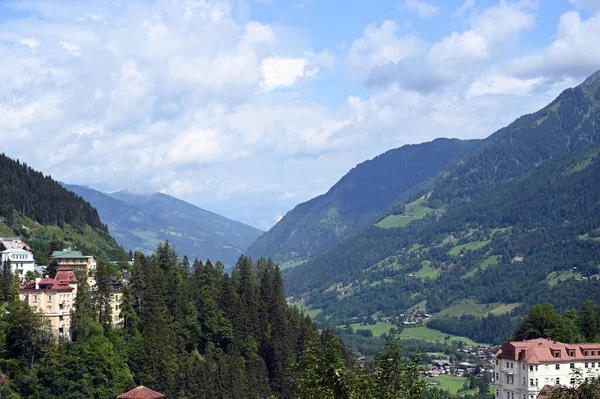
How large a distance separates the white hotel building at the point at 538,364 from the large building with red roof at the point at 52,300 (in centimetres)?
6720

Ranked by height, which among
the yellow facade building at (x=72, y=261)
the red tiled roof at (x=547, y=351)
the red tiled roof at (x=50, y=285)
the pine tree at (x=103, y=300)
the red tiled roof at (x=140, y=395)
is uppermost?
the yellow facade building at (x=72, y=261)

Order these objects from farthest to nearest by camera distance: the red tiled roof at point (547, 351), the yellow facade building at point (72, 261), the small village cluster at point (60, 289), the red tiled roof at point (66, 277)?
1. the yellow facade building at point (72, 261)
2. the red tiled roof at point (66, 277)
3. the small village cluster at point (60, 289)
4. the red tiled roof at point (547, 351)

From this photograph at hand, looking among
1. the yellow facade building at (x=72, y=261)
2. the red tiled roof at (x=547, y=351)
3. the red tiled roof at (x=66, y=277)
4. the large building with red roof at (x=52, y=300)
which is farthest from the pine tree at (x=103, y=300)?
the red tiled roof at (x=547, y=351)

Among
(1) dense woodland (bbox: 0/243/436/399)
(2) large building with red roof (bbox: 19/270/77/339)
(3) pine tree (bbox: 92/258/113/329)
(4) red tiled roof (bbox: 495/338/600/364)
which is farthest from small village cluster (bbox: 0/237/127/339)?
(4) red tiled roof (bbox: 495/338/600/364)

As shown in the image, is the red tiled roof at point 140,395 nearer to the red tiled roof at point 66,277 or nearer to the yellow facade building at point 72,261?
the red tiled roof at point 66,277

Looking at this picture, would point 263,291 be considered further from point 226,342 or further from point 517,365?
point 517,365

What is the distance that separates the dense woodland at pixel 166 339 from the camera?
13225 centimetres

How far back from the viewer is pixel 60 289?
447 ft

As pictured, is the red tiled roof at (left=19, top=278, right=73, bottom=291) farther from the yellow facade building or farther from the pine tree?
the yellow facade building

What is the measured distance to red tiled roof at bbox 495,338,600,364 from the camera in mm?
128875

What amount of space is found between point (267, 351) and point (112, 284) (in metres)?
37.3

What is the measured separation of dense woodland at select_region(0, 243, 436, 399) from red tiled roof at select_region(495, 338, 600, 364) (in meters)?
26.0

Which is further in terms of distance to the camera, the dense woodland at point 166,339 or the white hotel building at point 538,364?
the dense woodland at point 166,339

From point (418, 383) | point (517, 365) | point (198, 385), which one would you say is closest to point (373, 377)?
point (418, 383)
